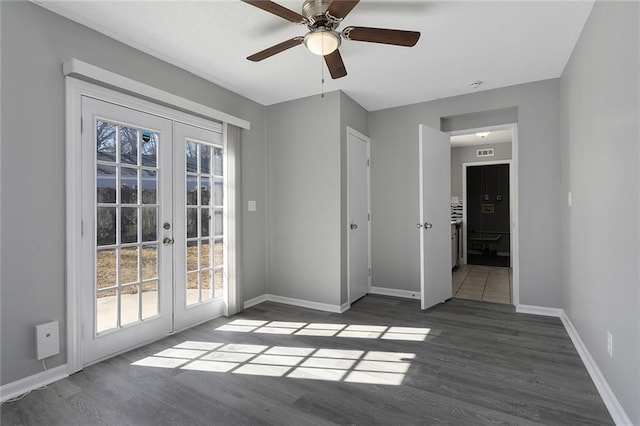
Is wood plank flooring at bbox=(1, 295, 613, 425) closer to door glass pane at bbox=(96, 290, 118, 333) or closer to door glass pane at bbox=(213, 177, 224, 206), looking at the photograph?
door glass pane at bbox=(96, 290, 118, 333)

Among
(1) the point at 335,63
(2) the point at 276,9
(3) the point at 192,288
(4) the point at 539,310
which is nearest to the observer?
(2) the point at 276,9

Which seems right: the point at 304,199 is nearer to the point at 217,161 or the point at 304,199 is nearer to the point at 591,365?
the point at 217,161

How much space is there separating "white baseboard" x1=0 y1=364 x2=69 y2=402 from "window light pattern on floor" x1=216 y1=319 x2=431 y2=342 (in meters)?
1.24

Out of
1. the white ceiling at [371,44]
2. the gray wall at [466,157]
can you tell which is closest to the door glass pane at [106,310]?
the white ceiling at [371,44]

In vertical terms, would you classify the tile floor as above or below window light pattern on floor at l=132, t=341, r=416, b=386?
above

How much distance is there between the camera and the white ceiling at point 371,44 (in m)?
2.18

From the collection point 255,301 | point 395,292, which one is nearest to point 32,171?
point 255,301

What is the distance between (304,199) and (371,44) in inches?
74.5

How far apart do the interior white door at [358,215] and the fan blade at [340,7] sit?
196 cm

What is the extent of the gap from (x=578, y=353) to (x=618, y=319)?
1043mm

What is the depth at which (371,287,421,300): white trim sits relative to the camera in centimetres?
417

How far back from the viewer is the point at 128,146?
8.75 feet

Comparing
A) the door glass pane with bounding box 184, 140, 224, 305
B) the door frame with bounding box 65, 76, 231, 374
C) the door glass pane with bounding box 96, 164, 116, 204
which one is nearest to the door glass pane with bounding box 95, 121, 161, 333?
the door glass pane with bounding box 96, 164, 116, 204

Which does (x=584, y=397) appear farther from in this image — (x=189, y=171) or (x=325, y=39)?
(x=189, y=171)
